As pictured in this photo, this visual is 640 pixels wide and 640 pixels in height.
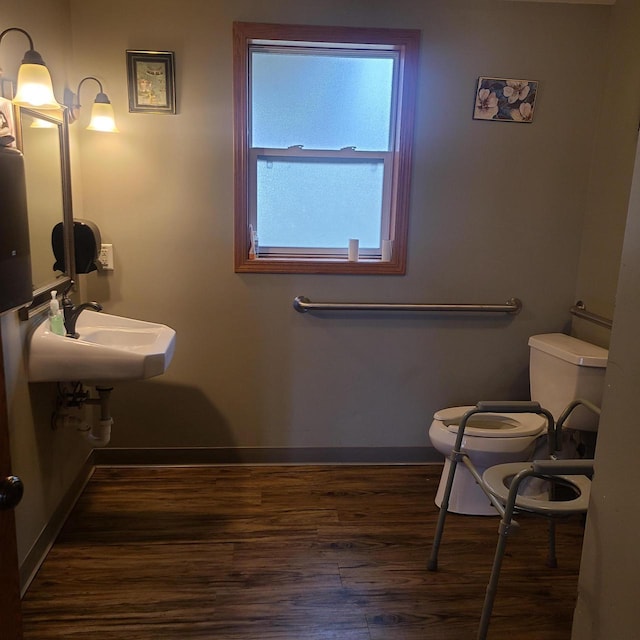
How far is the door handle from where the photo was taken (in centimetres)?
92

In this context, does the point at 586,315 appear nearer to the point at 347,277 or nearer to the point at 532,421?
the point at 532,421

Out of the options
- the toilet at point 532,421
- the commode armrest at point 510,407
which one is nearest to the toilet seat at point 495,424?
the toilet at point 532,421

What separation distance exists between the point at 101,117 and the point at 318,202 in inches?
40.3

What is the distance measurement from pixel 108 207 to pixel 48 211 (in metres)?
0.45

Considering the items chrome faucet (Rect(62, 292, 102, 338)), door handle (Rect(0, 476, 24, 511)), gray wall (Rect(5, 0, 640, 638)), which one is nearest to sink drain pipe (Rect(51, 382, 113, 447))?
gray wall (Rect(5, 0, 640, 638))

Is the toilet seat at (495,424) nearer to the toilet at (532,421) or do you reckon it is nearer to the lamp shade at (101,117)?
the toilet at (532,421)

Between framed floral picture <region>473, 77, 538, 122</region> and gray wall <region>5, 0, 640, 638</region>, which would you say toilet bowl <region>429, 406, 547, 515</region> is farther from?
framed floral picture <region>473, 77, 538, 122</region>

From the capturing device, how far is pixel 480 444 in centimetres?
235

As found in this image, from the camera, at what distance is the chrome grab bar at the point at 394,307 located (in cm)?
271

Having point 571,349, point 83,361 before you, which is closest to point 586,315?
point 571,349

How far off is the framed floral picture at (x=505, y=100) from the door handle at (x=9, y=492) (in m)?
2.43

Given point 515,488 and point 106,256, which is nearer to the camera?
point 515,488

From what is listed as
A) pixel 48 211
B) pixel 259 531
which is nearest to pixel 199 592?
pixel 259 531

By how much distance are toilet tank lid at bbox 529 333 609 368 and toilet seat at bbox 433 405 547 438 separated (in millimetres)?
311
